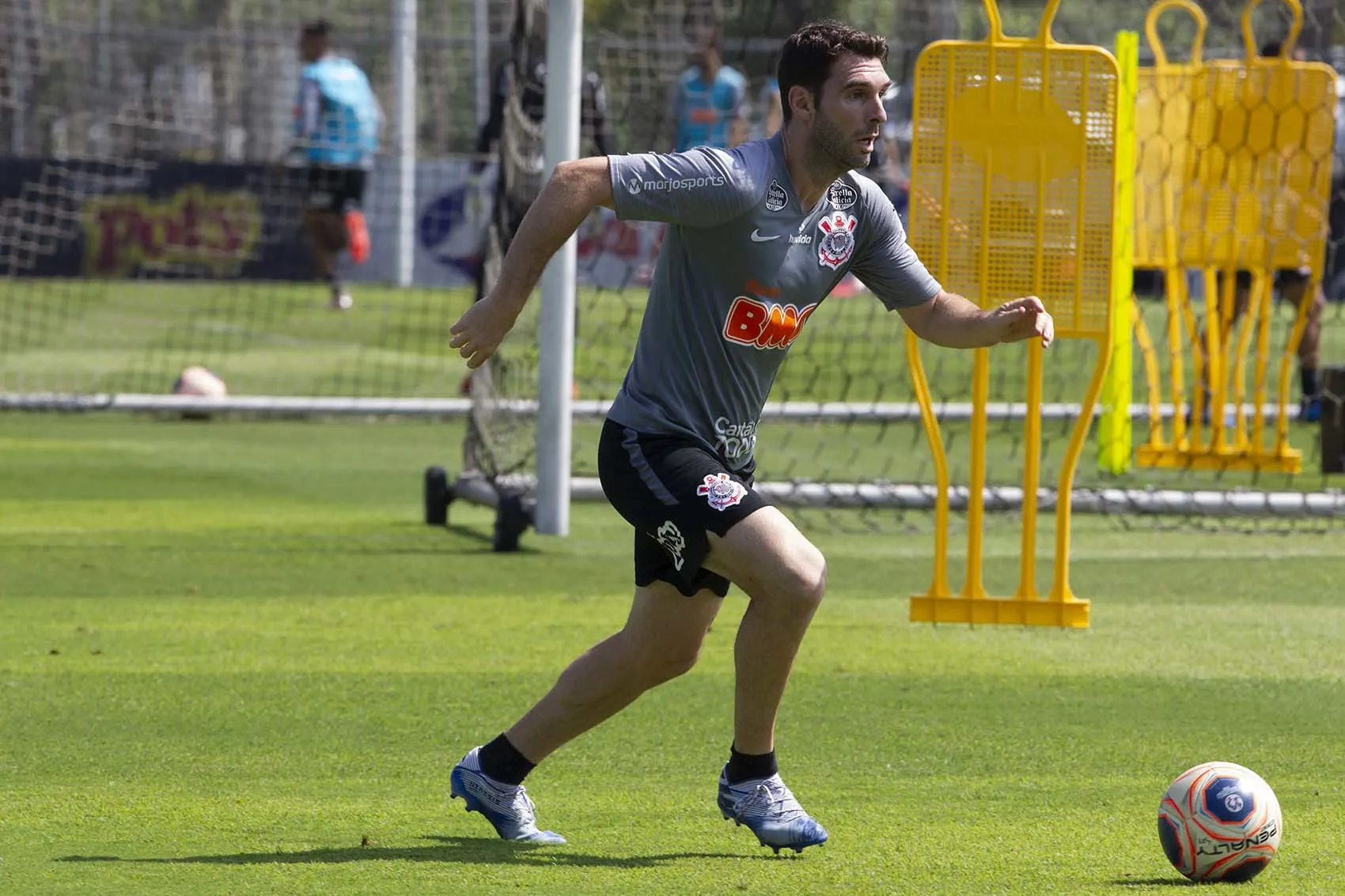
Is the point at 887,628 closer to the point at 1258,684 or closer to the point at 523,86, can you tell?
the point at 1258,684

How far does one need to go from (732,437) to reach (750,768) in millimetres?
761

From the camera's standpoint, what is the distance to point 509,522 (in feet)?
30.8

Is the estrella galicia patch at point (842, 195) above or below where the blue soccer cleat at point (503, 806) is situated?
above

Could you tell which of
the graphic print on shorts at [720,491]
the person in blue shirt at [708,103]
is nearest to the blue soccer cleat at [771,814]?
the graphic print on shorts at [720,491]

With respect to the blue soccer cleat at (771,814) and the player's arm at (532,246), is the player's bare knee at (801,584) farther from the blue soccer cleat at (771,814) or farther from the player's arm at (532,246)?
the player's arm at (532,246)

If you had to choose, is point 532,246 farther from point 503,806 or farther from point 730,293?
point 503,806

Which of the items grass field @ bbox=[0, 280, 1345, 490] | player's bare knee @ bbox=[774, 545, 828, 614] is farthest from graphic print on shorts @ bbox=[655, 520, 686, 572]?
grass field @ bbox=[0, 280, 1345, 490]

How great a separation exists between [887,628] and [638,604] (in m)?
3.11

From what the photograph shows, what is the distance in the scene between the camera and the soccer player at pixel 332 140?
16.9 m

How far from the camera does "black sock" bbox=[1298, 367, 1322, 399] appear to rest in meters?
13.4

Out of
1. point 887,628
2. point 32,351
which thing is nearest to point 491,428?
point 887,628

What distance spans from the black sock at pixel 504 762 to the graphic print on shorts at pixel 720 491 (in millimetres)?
799

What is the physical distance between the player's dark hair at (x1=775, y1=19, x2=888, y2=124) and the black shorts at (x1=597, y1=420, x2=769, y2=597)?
0.82 meters

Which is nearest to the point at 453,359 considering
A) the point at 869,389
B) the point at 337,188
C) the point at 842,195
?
the point at 337,188
